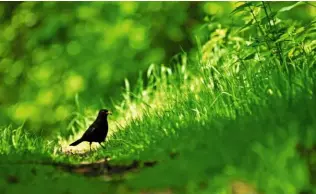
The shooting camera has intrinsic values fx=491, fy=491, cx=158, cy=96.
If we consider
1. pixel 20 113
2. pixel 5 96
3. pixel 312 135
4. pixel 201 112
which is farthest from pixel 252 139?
pixel 5 96

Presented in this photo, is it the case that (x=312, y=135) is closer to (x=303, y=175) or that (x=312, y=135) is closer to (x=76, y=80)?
(x=303, y=175)

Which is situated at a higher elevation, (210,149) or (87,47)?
(87,47)

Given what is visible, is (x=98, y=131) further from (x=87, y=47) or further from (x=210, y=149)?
(x=87, y=47)

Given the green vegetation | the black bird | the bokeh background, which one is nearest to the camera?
the green vegetation

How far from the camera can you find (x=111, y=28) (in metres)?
10.4

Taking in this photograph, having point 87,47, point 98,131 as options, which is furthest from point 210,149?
point 87,47

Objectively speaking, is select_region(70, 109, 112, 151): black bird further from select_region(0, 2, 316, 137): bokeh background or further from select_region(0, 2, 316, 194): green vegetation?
select_region(0, 2, 316, 137): bokeh background

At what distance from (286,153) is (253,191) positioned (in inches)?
8.4

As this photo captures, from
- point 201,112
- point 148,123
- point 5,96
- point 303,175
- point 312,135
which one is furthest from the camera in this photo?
point 5,96

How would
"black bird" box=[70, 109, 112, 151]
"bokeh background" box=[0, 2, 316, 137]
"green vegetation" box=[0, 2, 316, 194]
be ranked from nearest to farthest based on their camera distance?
"green vegetation" box=[0, 2, 316, 194]
"black bird" box=[70, 109, 112, 151]
"bokeh background" box=[0, 2, 316, 137]

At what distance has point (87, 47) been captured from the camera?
10672mm

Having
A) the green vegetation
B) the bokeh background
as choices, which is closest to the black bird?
the green vegetation

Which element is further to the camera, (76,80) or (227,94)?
(76,80)

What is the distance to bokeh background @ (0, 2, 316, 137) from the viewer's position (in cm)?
1028
